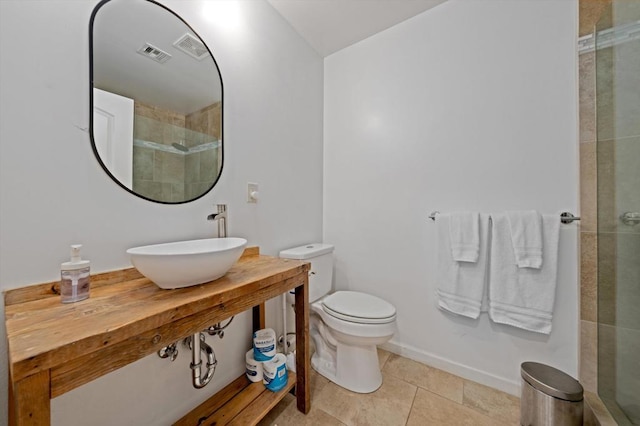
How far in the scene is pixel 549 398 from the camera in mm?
1018

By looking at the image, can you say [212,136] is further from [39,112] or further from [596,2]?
[596,2]

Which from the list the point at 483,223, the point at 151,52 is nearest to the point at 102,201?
the point at 151,52

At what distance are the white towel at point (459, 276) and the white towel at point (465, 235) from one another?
0.10 feet

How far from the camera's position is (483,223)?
137cm

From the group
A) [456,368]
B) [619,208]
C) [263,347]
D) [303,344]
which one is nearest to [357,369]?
[303,344]

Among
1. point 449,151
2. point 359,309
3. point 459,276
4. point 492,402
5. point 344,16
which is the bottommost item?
point 492,402

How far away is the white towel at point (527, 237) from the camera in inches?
48.0

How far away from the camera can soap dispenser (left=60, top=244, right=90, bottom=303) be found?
2.29 ft

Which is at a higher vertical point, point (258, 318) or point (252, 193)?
point (252, 193)

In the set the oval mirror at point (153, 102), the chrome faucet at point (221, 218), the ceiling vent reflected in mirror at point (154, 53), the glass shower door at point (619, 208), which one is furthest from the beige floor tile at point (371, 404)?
the ceiling vent reflected in mirror at point (154, 53)

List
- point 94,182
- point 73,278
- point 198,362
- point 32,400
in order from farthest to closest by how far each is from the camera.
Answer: point 198,362 < point 94,182 < point 73,278 < point 32,400

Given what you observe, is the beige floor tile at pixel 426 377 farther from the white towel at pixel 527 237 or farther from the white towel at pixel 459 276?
the white towel at pixel 527 237

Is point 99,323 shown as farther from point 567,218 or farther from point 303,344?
point 567,218

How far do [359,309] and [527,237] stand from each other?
0.96 meters
